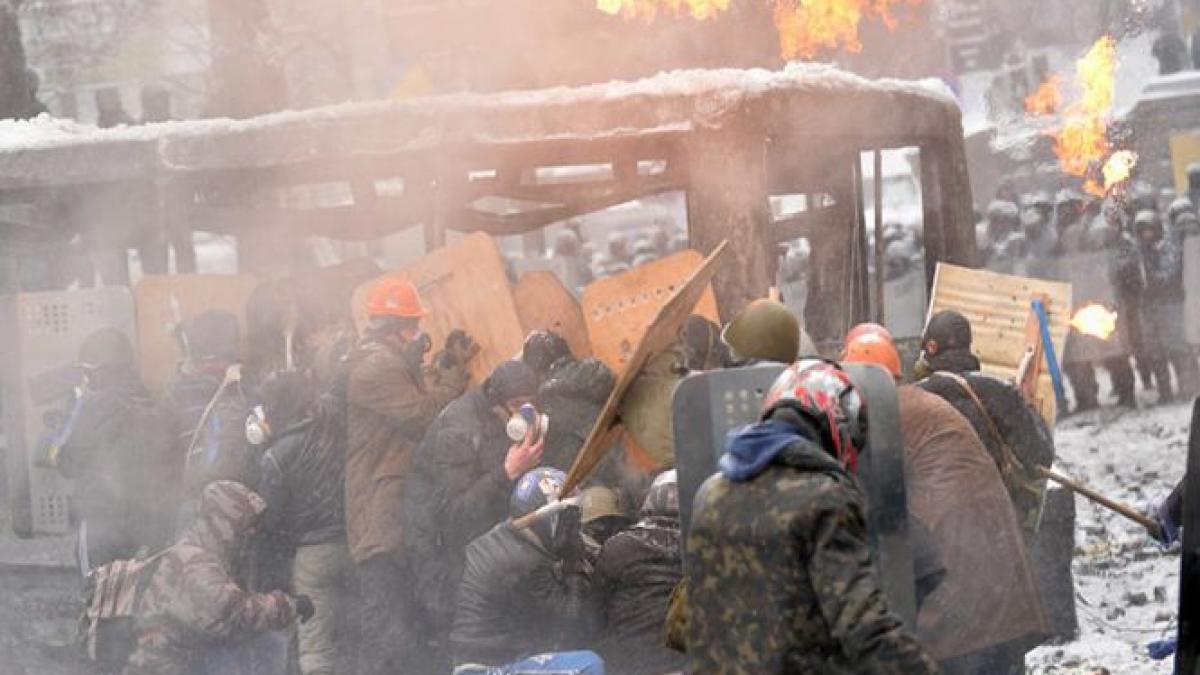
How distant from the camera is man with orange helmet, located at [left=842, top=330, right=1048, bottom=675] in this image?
6.41 m

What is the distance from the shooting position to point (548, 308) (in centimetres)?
1016

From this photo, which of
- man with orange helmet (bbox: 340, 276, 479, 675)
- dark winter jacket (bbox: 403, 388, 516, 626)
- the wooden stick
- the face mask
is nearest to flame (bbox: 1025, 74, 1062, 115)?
the wooden stick

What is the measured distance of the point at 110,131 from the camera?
1091 centimetres

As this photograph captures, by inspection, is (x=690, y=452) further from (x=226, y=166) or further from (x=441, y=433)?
(x=226, y=166)

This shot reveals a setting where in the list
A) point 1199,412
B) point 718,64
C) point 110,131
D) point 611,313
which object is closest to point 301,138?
point 110,131

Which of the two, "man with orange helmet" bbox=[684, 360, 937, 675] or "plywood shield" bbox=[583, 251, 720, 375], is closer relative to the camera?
"man with orange helmet" bbox=[684, 360, 937, 675]

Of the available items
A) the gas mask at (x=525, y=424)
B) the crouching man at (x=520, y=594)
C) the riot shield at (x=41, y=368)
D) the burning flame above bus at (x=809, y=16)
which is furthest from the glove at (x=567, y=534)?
the burning flame above bus at (x=809, y=16)

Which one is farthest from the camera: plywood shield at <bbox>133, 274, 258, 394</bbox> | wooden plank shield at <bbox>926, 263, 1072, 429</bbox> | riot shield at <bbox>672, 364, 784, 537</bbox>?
plywood shield at <bbox>133, 274, 258, 394</bbox>

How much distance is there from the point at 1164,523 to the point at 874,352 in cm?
144

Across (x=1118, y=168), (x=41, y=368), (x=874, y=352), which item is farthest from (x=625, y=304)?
(x=1118, y=168)

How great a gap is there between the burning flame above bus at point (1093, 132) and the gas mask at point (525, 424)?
49.4ft

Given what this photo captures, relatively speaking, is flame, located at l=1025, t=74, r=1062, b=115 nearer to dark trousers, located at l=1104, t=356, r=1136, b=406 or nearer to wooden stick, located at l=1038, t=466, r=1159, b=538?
dark trousers, located at l=1104, t=356, r=1136, b=406

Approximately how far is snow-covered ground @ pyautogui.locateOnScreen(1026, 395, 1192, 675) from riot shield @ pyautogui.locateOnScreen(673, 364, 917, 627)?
4.18m

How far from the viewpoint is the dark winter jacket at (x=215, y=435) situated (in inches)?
341
